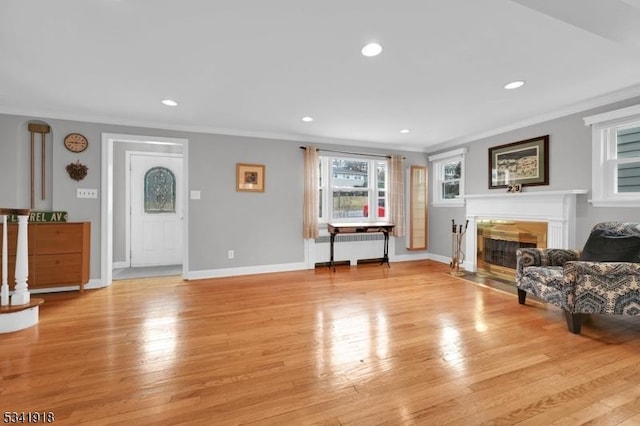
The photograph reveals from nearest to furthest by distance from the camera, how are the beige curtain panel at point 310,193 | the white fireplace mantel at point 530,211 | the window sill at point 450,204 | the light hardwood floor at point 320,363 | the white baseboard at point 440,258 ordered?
the light hardwood floor at point 320,363, the white fireplace mantel at point 530,211, the beige curtain panel at point 310,193, the window sill at point 450,204, the white baseboard at point 440,258

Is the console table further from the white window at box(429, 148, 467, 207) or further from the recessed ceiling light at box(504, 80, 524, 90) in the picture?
the recessed ceiling light at box(504, 80, 524, 90)

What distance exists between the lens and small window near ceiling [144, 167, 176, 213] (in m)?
5.30

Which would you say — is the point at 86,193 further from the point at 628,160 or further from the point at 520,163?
the point at 628,160

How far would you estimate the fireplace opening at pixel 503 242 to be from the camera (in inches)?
154

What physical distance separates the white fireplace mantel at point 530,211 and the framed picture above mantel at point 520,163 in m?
0.25

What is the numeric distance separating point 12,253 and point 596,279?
5924 mm

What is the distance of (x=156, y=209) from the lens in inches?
211

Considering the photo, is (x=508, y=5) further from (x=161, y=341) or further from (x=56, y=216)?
(x=56, y=216)

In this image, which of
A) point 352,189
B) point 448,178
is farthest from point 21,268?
point 448,178

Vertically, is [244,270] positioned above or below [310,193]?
below

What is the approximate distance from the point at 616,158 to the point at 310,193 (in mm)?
3887

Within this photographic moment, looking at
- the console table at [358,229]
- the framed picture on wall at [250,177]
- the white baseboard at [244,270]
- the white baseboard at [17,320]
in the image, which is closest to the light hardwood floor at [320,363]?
the white baseboard at [17,320]

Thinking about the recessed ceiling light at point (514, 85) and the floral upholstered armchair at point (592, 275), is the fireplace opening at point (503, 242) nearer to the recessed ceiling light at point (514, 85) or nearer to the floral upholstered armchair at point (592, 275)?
the floral upholstered armchair at point (592, 275)

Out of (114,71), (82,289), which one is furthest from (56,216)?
(114,71)
